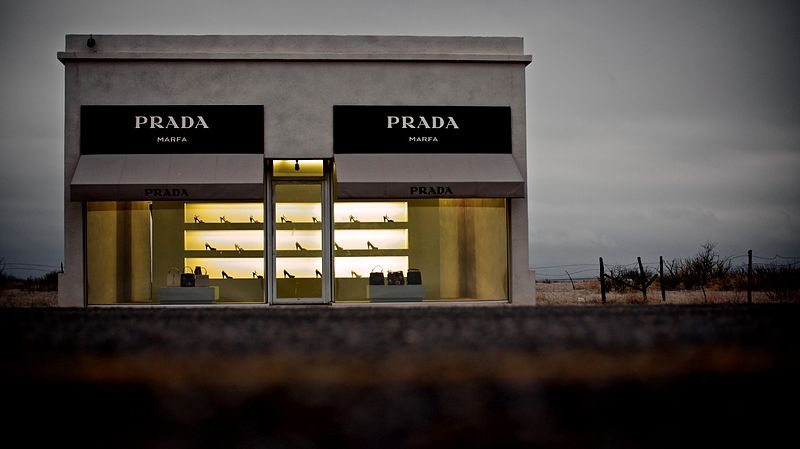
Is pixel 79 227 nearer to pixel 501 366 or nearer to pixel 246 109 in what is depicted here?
pixel 246 109

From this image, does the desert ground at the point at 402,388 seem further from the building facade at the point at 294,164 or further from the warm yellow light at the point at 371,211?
the warm yellow light at the point at 371,211

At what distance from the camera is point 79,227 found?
18.6 m

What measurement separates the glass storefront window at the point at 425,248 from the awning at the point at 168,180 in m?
2.42

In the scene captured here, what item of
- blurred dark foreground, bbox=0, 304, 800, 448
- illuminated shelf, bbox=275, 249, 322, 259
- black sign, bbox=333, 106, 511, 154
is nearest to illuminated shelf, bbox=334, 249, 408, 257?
illuminated shelf, bbox=275, 249, 322, 259

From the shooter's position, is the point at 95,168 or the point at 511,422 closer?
the point at 511,422

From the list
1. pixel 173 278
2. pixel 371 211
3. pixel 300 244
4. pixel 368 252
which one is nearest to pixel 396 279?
pixel 368 252

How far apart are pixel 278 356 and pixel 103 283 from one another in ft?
64.6

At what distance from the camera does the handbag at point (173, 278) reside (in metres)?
19.0

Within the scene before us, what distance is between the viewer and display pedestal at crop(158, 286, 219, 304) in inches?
744

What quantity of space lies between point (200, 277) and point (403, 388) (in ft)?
62.9

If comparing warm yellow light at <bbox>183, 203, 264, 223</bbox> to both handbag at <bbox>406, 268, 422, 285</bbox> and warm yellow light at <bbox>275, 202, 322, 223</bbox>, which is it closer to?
warm yellow light at <bbox>275, 202, 322, 223</bbox>

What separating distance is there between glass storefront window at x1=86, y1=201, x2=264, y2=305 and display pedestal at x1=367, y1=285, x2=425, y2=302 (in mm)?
2754

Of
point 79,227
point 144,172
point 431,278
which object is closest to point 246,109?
point 144,172

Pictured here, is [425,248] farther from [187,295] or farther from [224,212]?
[187,295]
